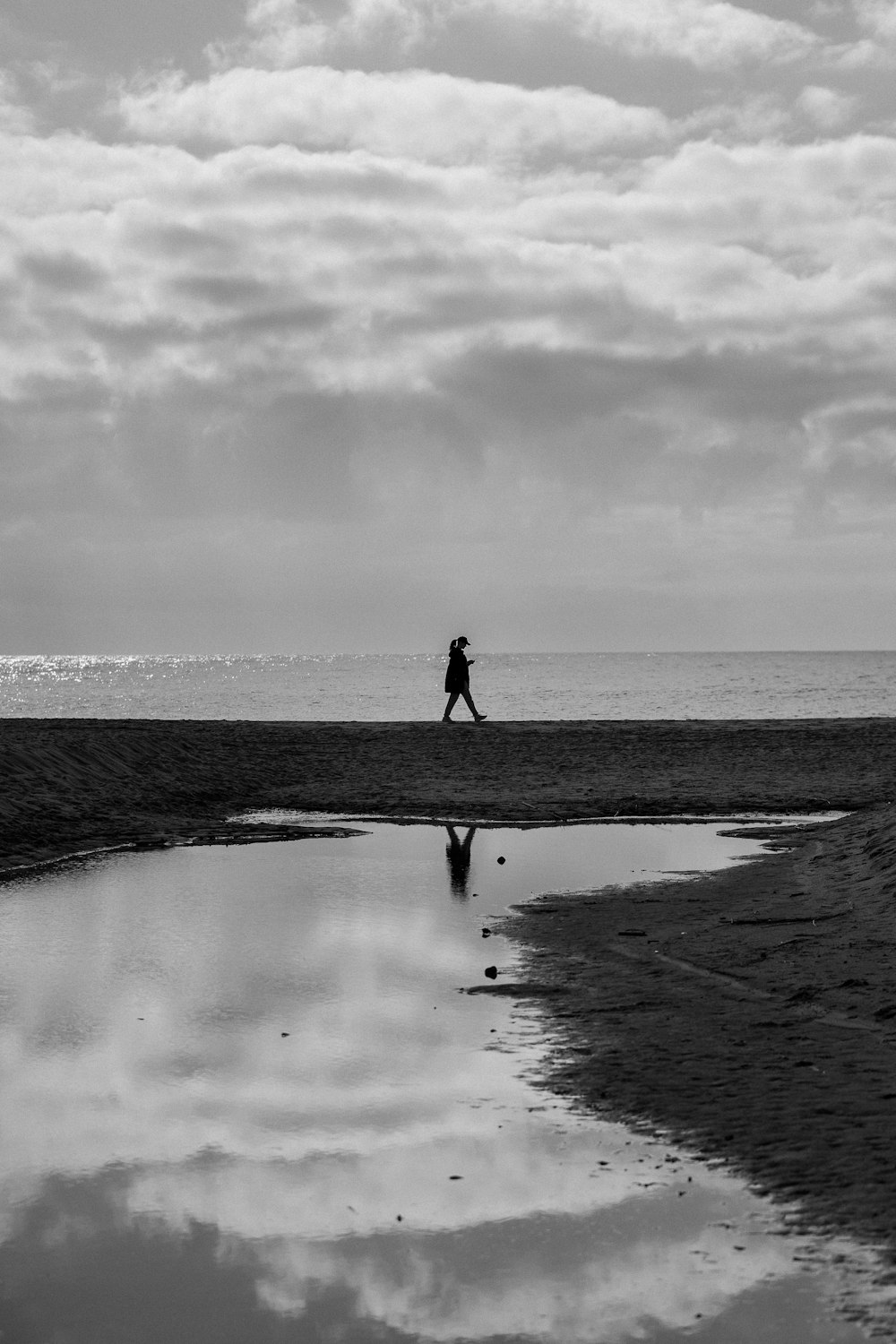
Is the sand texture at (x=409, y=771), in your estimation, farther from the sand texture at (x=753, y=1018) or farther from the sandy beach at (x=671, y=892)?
the sand texture at (x=753, y=1018)

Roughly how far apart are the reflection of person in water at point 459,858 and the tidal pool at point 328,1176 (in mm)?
2828

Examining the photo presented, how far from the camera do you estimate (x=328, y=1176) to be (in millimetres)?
6211

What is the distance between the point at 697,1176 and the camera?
6.19 m

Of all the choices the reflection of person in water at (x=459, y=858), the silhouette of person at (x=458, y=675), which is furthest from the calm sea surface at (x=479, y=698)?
the reflection of person in water at (x=459, y=858)

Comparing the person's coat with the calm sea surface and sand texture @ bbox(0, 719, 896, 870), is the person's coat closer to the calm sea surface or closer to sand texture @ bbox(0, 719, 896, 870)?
sand texture @ bbox(0, 719, 896, 870)

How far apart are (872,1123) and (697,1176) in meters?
1.09

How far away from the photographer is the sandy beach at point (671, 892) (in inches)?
275

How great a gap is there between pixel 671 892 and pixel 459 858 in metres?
3.40

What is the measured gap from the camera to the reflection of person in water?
14180 millimetres

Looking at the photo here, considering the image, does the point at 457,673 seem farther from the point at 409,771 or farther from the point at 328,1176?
the point at 328,1176

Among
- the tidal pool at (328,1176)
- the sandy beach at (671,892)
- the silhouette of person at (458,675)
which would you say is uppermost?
the silhouette of person at (458,675)

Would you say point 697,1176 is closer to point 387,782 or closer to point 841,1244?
point 841,1244

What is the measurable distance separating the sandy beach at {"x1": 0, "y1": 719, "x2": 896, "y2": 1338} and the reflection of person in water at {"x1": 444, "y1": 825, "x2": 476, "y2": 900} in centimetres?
112

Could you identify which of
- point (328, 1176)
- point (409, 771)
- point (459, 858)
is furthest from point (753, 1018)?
point (409, 771)
